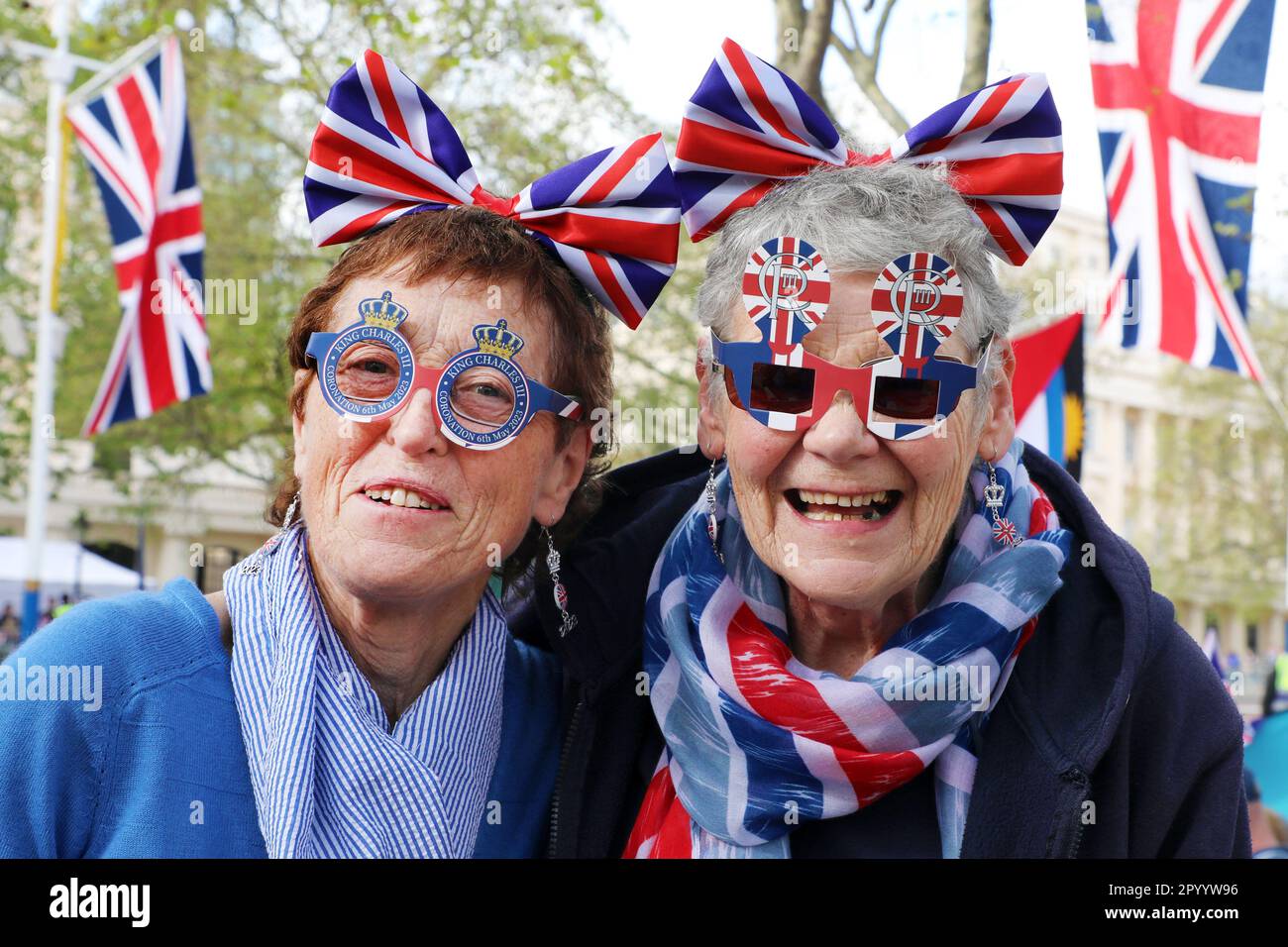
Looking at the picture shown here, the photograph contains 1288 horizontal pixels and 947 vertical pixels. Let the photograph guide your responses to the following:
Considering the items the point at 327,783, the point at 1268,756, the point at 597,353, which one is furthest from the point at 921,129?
the point at 1268,756

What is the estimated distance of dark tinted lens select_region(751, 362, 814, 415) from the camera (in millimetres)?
2816

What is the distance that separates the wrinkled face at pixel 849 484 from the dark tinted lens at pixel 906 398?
0.16ft

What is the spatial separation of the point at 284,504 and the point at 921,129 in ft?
5.32

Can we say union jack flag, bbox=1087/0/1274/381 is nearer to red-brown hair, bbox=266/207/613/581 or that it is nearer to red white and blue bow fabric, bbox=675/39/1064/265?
red white and blue bow fabric, bbox=675/39/1064/265

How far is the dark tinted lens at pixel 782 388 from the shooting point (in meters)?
2.82

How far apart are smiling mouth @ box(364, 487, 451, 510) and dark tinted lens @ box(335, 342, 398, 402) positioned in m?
0.20

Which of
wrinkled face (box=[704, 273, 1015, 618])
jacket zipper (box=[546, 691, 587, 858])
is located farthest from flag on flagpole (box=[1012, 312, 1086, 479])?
jacket zipper (box=[546, 691, 587, 858])

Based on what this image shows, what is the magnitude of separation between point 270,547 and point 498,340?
0.69 m

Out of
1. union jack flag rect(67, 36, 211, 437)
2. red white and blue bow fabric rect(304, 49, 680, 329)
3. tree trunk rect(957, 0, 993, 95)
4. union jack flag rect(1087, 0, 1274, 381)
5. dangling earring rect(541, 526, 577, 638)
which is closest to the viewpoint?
red white and blue bow fabric rect(304, 49, 680, 329)

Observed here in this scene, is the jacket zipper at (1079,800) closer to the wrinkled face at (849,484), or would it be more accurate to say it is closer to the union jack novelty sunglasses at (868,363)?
the wrinkled face at (849,484)

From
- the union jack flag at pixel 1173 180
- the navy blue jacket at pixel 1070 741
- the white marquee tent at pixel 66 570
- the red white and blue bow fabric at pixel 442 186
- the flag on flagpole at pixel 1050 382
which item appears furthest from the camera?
the white marquee tent at pixel 66 570

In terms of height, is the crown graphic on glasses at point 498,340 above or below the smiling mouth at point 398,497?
above

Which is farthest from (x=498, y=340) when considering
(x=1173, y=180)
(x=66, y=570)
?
(x=66, y=570)

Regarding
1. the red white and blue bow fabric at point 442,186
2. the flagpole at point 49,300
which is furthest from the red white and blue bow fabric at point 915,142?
the flagpole at point 49,300
